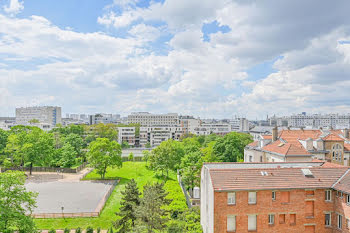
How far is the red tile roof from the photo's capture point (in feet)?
79.7

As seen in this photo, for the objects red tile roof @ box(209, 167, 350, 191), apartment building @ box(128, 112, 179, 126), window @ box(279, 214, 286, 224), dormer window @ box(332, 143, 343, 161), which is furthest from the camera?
apartment building @ box(128, 112, 179, 126)

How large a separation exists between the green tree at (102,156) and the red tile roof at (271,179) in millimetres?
37375

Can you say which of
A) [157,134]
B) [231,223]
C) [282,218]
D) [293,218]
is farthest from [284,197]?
[157,134]

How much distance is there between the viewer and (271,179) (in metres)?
25.3

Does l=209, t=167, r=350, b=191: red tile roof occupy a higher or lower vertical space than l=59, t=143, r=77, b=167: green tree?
higher

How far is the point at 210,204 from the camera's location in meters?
24.8

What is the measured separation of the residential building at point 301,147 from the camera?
40500mm

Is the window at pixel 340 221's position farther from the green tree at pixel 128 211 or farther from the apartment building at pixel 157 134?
the apartment building at pixel 157 134

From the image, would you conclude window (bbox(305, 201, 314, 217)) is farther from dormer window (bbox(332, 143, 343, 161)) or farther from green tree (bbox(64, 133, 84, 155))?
green tree (bbox(64, 133, 84, 155))

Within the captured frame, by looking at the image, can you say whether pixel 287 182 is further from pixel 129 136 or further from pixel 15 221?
pixel 129 136

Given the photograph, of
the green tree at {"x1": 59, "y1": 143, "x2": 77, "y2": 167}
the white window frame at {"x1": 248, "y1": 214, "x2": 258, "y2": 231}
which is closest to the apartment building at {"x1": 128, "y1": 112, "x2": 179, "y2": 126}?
the green tree at {"x1": 59, "y1": 143, "x2": 77, "y2": 167}

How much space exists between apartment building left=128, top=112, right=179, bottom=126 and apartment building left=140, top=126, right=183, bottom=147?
3684cm

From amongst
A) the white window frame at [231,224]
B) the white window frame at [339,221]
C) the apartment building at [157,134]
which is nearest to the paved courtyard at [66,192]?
the white window frame at [231,224]

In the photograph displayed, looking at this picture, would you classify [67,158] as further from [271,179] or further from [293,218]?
[293,218]
